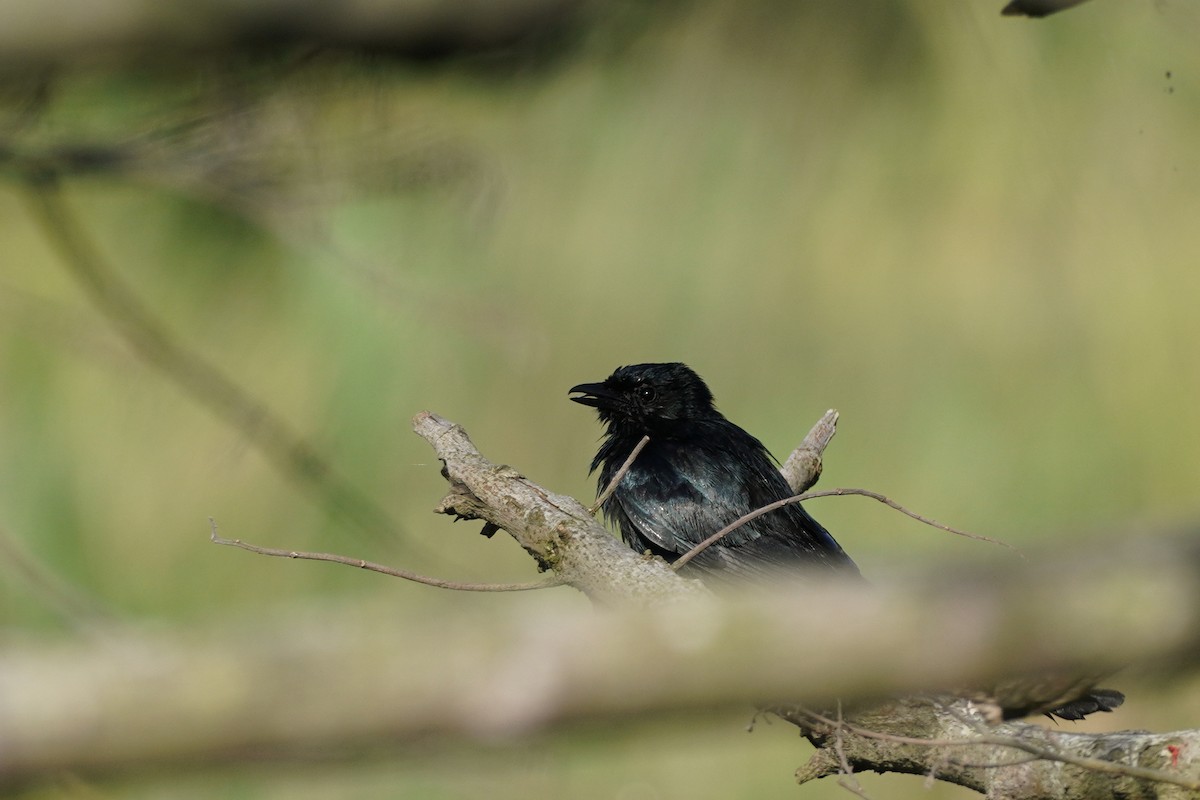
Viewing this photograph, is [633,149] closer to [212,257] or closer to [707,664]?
[212,257]

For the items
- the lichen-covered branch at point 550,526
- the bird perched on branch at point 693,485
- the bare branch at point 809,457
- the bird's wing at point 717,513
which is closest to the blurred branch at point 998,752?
the lichen-covered branch at point 550,526

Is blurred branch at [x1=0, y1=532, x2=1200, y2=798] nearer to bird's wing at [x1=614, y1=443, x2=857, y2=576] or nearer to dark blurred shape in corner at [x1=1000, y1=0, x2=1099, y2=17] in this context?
dark blurred shape in corner at [x1=1000, y1=0, x2=1099, y2=17]

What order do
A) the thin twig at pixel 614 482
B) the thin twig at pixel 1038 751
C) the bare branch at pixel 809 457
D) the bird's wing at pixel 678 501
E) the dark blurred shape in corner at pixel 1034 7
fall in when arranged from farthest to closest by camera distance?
1. the bare branch at pixel 809 457
2. the bird's wing at pixel 678 501
3. the thin twig at pixel 614 482
4. the dark blurred shape in corner at pixel 1034 7
5. the thin twig at pixel 1038 751

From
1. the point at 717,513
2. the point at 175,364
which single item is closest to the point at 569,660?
the point at 175,364

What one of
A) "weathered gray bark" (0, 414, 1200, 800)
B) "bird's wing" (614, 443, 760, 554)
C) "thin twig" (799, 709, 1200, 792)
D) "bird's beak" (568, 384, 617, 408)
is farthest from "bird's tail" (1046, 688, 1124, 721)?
"bird's beak" (568, 384, 617, 408)

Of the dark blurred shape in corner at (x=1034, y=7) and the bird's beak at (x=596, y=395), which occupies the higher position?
the bird's beak at (x=596, y=395)

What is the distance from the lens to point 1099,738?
2592mm

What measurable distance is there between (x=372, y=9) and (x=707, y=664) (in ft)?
4.70

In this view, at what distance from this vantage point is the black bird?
3.91 meters

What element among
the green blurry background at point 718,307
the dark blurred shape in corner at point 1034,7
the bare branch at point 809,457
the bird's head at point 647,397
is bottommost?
the dark blurred shape in corner at point 1034,7

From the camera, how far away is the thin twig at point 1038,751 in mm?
1852

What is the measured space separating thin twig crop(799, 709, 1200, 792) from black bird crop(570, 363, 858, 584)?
4.35 ft

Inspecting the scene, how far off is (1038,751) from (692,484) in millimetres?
2273

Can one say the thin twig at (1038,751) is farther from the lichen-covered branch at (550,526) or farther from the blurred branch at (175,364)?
the blurred branch at (175,364)
